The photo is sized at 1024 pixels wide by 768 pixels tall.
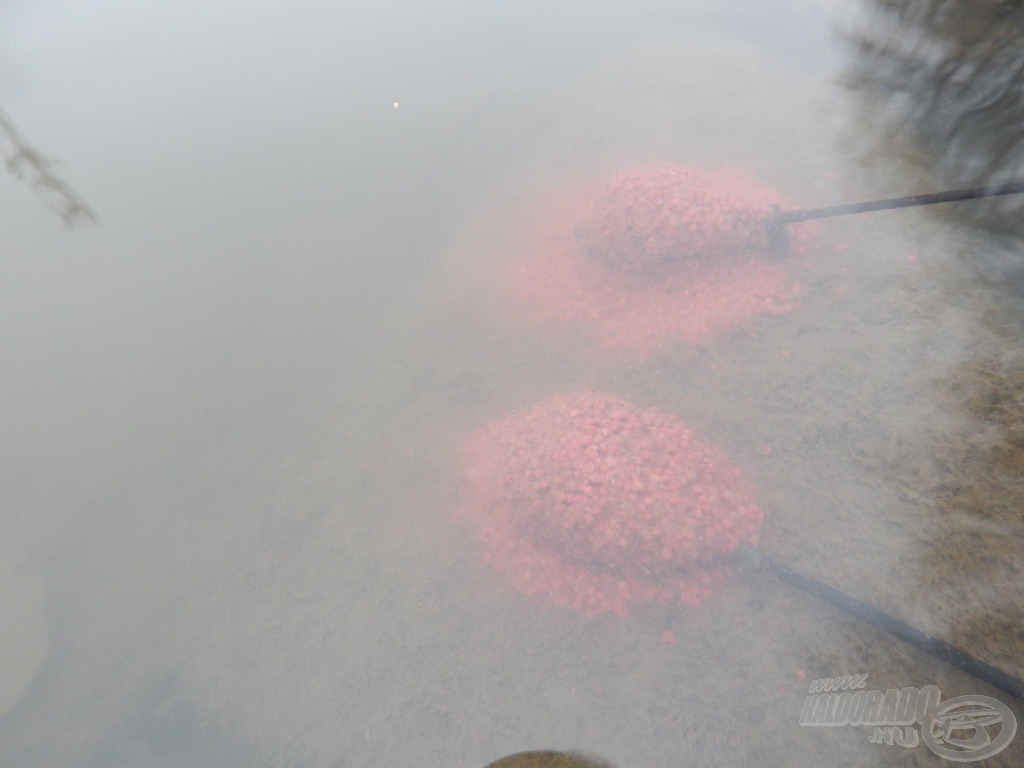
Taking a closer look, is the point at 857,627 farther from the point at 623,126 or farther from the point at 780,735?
the point at 623,126

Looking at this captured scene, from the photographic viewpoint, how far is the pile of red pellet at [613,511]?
5.59 ft

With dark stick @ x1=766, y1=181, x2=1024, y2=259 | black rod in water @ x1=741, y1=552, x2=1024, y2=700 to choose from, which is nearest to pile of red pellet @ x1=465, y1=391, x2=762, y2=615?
black rod in water @ x1=741, y1=552, x2=1024, y2=700

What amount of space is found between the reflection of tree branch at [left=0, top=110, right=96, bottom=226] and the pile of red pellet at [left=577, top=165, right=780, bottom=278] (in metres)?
2.81

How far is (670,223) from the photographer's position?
7.89 ft

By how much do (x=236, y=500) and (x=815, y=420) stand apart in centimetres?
209

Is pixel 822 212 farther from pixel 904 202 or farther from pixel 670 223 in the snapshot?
pixel 670 223

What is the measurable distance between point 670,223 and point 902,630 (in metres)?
1.62

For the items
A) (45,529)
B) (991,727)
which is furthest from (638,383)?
(45,529)

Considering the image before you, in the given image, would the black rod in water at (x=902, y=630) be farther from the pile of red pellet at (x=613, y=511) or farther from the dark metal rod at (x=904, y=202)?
the dark metal rod at (x=904, y=202)

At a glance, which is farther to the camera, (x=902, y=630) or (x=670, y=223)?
(x=670, y=223)

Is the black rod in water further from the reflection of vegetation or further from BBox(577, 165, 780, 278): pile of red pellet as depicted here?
the reflection of vegetation

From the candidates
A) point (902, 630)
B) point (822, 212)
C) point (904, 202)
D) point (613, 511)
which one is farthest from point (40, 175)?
point (902, 630)

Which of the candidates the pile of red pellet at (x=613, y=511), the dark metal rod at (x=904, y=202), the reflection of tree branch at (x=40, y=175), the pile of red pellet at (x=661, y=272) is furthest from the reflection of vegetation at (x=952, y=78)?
the reflection of tree branch at (x=40, y=175)

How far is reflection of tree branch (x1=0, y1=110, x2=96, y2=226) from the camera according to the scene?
3.21 metres
